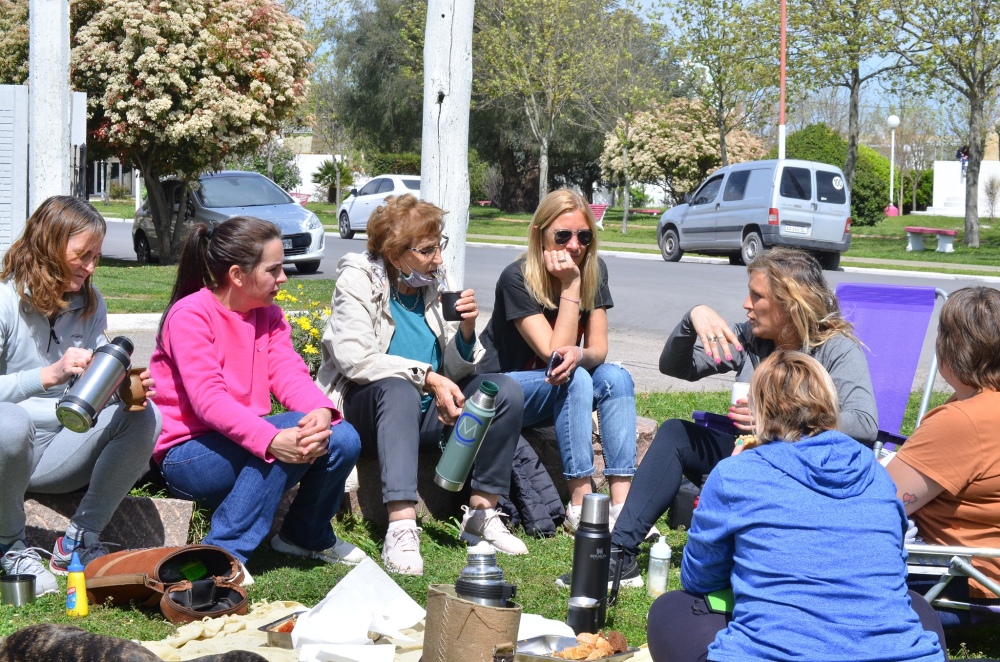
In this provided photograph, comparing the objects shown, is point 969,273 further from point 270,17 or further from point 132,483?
Result: point 132,483

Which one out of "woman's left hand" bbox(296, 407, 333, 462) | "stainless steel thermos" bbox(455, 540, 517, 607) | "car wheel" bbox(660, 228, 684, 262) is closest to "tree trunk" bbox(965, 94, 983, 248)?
"car wheel" bbox(660, 228, 684, 262)

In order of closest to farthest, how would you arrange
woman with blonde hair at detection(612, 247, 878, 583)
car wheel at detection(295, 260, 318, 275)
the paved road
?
woman with blonde hair at detection(612, 247, 878, 583) < the paved road < car wheel at detection(295, 260, 318, 275)

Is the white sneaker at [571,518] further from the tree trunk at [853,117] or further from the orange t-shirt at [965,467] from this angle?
the tree trunk at [853,117]

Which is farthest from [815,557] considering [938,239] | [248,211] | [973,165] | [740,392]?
[973,165]

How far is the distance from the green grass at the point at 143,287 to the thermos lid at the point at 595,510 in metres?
5.89

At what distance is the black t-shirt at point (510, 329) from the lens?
505 cm

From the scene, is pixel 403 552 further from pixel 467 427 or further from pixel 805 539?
pixel 805 539

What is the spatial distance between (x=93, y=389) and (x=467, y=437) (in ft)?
4.99

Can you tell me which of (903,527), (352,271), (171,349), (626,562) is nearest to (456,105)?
(352,271)

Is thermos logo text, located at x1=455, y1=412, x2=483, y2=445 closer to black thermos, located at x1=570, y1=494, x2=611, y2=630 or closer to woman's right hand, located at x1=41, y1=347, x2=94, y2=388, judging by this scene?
black thermos, located at x1=570, y1=494, x2=611, y2=630

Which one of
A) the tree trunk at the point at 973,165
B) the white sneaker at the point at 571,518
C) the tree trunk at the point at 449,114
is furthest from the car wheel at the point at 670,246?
the white sneaker at the point at 571,518

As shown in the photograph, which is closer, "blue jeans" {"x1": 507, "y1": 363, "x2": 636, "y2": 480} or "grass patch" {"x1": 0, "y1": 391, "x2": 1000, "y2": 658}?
"grass patch" {"x1": 0, "y1": 391, "x2": 1000, "y2": 658}

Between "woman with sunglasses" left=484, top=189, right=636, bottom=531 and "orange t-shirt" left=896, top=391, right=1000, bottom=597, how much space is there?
1.53 metres

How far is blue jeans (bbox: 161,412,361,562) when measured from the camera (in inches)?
160
